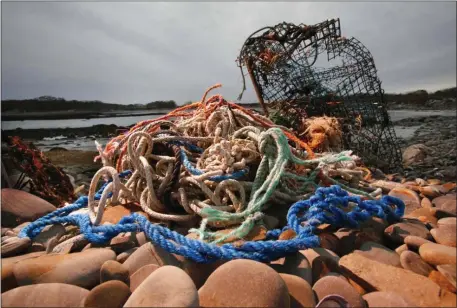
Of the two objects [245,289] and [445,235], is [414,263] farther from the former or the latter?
[245,289]

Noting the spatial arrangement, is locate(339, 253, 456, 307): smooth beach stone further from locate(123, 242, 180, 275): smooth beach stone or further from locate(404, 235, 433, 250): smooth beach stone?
locate(123, 242, 180, 275): smooth beach stone

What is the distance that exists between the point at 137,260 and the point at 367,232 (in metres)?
1.10

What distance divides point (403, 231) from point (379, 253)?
0.27 metres

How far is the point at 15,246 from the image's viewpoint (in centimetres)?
164

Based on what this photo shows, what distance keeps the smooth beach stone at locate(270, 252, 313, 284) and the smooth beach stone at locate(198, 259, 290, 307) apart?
0.71 feet

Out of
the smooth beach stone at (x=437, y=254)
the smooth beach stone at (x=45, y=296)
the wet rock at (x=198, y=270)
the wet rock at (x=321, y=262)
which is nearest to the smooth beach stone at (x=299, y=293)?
the wet rock at (x=321, y=262)

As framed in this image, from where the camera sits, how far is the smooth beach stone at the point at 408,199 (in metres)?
2.03

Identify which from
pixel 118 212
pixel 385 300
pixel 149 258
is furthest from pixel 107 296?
pixel 118 212

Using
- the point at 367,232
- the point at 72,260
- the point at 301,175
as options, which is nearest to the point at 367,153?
the point at 301,175

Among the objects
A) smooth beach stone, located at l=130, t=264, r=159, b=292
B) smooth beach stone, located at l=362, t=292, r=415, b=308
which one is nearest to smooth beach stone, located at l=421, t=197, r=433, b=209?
smooth beach stone, located at l=362, t=292, r=415, b=308

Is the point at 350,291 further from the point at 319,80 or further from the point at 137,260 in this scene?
the point at 319,80

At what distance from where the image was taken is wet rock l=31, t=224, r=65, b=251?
176 cm

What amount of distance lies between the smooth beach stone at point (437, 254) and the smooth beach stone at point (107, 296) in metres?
1.08

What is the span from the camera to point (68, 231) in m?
1.92
